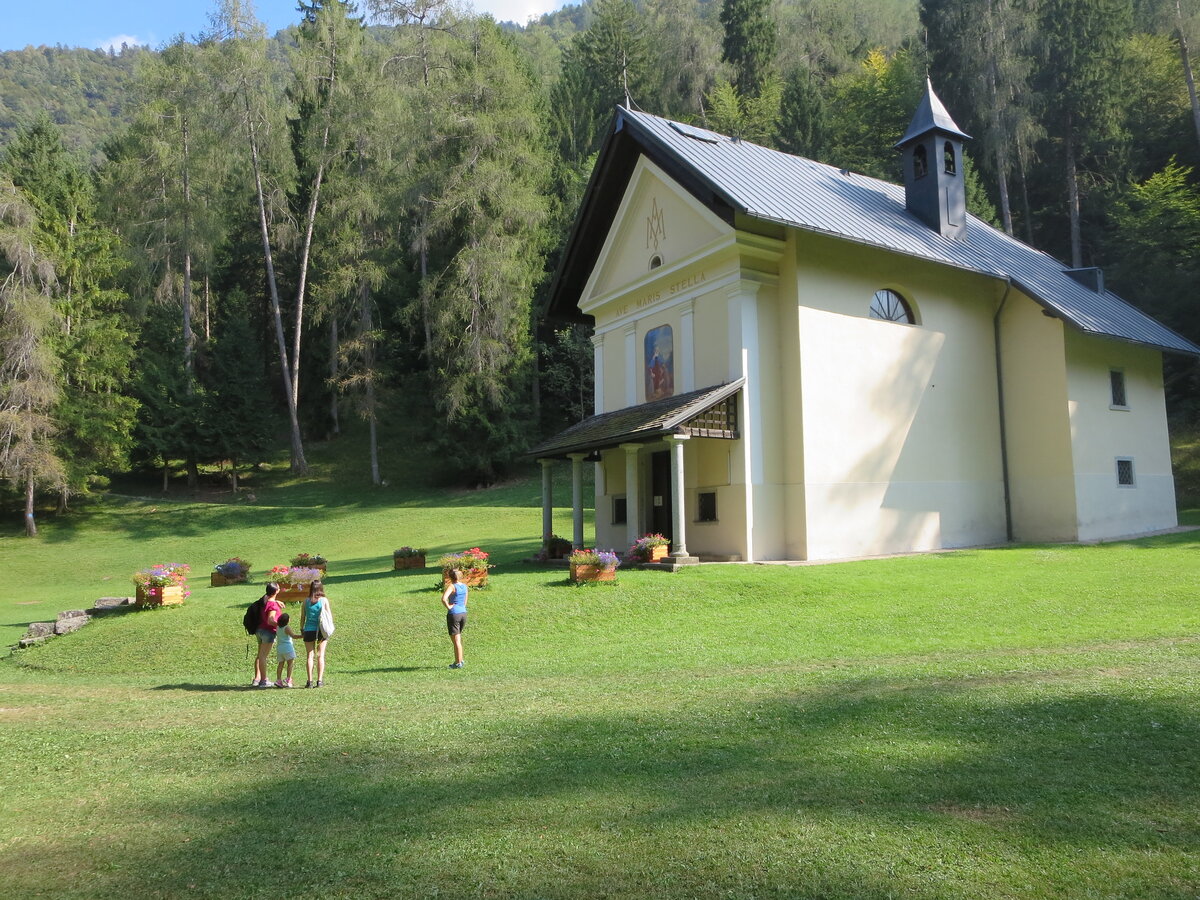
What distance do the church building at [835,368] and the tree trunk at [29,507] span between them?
22308 millimetres

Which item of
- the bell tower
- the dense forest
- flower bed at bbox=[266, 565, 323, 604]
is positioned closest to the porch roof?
flower bed at bbox=[266, 565, 323, 604]

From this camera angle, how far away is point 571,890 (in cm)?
392

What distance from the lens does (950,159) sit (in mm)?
23766

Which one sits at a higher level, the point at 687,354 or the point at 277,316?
the point at 277,316

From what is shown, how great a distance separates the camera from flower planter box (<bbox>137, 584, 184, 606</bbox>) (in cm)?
1563

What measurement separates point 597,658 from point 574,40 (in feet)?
193

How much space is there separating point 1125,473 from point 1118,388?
2.30 metres

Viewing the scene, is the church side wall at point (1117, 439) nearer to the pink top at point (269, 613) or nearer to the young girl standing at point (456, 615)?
the young girl standing at point (456, 615)

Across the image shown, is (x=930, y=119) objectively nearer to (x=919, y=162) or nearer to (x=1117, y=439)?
(x=919, y=162)

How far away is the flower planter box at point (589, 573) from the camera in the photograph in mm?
15453

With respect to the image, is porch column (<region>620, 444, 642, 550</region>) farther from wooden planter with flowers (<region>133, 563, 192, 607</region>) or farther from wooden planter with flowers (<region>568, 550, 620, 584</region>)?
wooden planter with flowers (<region>133, 563, 192, 607</region>)

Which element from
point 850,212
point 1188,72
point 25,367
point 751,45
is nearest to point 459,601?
point 850,212

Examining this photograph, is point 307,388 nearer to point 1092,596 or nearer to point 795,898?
point 1092,596

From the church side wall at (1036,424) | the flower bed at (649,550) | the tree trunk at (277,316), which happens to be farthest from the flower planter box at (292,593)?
the tree trunk at (277,316)
